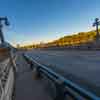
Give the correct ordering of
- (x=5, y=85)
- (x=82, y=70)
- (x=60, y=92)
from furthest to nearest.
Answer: (x=82, y=70) < (x=60, y=92) < (x=5, y=85)

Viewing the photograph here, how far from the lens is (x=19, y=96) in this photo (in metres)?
7.51

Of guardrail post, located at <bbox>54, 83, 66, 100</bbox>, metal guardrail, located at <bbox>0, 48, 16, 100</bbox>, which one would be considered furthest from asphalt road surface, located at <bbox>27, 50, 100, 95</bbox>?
metal guardrail, located at <bbox>0, 48, 16, 100</bbox>

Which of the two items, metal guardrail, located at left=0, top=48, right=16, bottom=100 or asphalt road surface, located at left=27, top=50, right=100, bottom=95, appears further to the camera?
asphalt road surface, located at left=27, top=50, right=100, bottom=95

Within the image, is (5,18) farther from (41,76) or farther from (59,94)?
(59,94)

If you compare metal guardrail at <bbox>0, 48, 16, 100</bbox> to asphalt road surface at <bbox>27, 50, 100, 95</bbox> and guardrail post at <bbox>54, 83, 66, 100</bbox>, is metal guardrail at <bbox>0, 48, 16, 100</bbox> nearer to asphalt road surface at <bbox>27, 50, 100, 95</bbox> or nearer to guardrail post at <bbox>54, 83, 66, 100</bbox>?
guardrail post at <bbox>54, 83, 66, 100</bbox>

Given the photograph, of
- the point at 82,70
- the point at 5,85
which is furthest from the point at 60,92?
the point at 82,70

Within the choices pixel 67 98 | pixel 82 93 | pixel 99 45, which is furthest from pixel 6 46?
pixel 99 45

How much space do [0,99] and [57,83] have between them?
2237 millimetres

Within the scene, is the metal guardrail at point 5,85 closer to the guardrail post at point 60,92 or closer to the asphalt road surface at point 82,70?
the guardrail post at point 60,92

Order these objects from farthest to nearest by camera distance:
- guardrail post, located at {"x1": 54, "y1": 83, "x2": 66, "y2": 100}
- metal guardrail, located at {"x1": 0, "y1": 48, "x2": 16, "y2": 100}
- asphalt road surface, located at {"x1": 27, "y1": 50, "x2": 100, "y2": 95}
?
asphalt road surface, located at {"x1": 27, "y1": 50, "x2": 100, "y2": 95} < guardrail post, located at {"x1": 54, "y1": 83, "x2": 66, "y2": 100} < metal guardrail, located at {"x1": 0, "y1": 48, "x2": 16, "y2": 100}

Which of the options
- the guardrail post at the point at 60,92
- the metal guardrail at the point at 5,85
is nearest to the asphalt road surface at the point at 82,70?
the guardrail post at the point at 60,92

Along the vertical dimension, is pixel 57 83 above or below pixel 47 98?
above

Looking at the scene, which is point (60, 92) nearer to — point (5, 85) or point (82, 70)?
point (5, 85)

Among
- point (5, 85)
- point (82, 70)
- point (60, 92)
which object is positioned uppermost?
point (5, 85)
